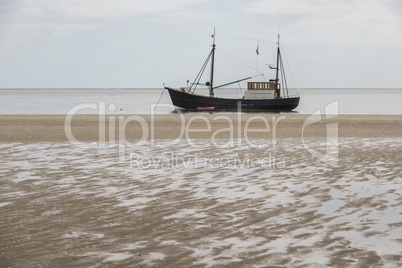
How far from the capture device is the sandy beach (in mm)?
5340

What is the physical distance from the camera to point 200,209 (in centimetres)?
754

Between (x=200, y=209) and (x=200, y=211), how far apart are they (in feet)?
0.46

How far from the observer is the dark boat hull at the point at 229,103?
56.9 metres

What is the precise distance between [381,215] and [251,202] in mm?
2019

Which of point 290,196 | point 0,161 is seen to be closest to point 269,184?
point 290,196

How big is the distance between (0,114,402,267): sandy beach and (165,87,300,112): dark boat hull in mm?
41837

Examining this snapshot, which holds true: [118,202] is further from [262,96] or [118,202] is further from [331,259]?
[262,96]

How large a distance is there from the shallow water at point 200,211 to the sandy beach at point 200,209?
0.02 m
